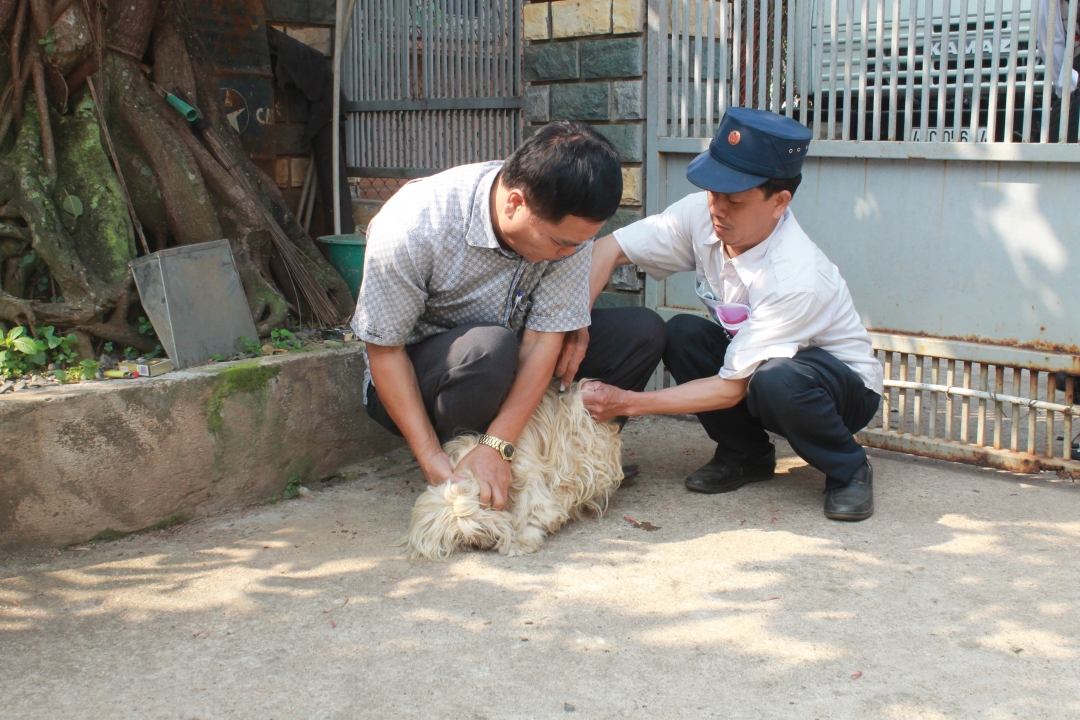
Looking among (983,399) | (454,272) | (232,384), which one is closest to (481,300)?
(454,272)

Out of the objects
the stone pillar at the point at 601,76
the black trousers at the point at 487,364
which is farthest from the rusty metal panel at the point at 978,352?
the stone pillar at the point at 601,76

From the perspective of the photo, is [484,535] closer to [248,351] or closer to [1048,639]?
[248,351]

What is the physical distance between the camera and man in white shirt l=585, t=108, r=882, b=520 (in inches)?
116

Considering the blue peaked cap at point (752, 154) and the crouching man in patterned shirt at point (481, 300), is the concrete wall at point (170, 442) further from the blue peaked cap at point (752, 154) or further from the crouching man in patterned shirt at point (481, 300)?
the blue peaked cap at point (752, 154)

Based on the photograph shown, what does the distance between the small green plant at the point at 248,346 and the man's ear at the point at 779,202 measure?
1.89 m

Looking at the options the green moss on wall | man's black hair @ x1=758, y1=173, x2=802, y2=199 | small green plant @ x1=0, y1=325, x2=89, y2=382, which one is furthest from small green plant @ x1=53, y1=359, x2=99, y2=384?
man's black hair @ x1=758, y1=173, x2=802, y2=199

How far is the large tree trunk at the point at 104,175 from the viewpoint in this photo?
3320 mm

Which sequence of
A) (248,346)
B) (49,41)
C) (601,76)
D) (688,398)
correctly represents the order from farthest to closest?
1. (601,76)
2. (248,346)
3. (49,41)
4. (688,398)

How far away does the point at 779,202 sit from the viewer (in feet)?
9.95

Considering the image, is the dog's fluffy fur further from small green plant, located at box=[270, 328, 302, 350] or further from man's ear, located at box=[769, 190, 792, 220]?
small green plant, located at box=[270, 328, 302, 350]

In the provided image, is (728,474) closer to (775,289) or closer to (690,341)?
(690,341)

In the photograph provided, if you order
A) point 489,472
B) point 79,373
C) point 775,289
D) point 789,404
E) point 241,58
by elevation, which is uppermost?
point 241,58

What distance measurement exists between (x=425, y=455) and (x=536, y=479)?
0.34 metres

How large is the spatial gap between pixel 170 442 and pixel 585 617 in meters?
1.48
